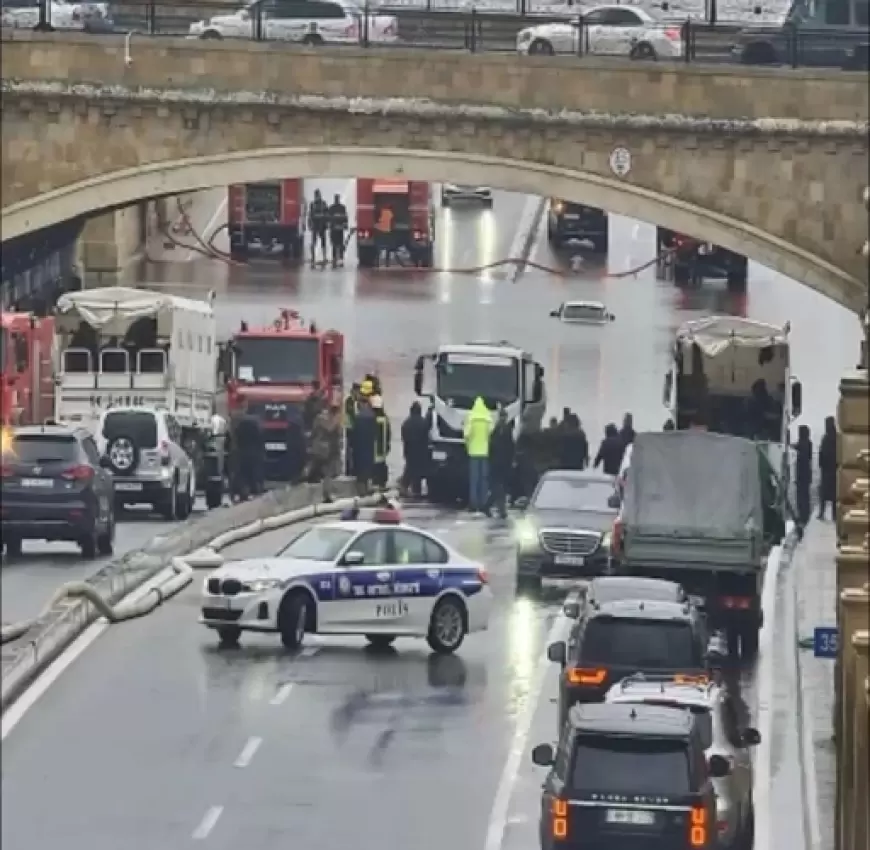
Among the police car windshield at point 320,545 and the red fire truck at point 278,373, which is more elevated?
the red fire truck at point 278,373

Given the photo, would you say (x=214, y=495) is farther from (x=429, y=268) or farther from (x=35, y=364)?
(x=429, y=268)

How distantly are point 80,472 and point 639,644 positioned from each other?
22.9ft

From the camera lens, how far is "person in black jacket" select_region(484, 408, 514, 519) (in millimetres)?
46031

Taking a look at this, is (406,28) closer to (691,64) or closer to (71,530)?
(691,64)

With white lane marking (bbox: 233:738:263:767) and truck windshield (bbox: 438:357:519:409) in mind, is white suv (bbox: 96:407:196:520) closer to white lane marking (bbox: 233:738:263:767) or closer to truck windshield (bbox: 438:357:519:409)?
truck windshield (bbox: 438:357:519:409)

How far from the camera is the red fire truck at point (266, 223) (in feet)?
247

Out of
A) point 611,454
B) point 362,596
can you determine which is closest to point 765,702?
point 362,596

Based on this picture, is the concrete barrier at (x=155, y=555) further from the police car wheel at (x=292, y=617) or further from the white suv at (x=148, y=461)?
the police car wheel at (x=292, y=617)

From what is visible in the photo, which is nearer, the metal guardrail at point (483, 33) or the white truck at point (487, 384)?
the metal guardrail at point (483, 33)

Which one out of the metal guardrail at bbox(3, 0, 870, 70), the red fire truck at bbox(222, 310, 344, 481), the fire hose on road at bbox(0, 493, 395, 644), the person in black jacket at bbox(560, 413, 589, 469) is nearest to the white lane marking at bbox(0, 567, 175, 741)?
the fire hose on road at bbox(0, 493, 395, 644)

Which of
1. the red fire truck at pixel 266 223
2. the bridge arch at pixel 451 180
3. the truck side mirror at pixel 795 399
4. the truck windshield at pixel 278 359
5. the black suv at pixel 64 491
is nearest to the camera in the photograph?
the black suv at pixel 64 491

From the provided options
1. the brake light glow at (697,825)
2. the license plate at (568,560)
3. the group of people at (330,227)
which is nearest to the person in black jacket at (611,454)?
the license plate at (568,560)

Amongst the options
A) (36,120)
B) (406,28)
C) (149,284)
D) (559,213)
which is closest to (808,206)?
(406,28)

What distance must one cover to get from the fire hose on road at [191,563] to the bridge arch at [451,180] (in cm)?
389
